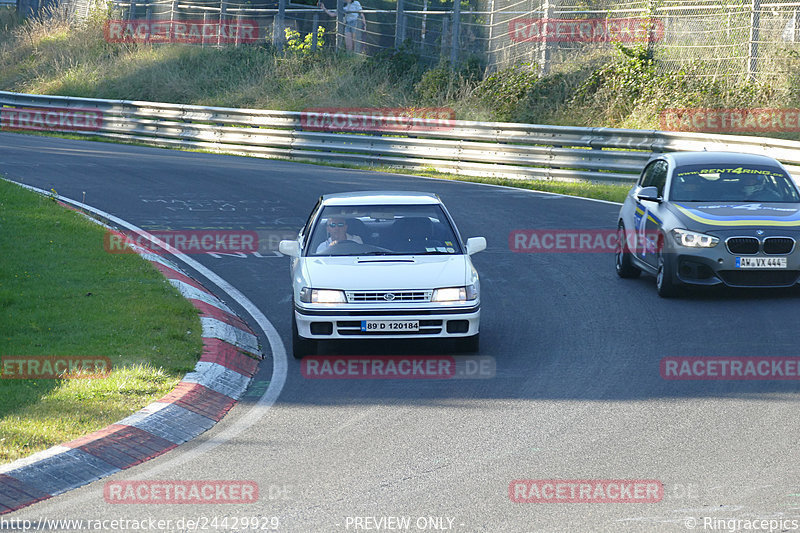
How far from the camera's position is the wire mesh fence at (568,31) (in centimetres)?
2541

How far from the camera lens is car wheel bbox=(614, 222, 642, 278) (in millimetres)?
14031

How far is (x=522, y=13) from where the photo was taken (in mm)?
29797

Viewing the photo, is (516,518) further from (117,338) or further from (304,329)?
(117,338)

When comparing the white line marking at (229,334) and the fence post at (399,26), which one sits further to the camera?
the fence post at (399,26)

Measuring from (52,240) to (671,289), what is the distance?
8.06 metres

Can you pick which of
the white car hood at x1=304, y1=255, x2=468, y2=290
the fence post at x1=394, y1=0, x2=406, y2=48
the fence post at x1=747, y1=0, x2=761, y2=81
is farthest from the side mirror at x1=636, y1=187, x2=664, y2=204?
the fence post at x1=394, y1=0, x2=406, y2=48

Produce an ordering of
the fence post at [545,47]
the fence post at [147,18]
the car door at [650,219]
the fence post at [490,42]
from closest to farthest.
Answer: the car door at [650,219]
the fence post at [545,47]
the fence post at [490,42]
the fence post at [147,18]

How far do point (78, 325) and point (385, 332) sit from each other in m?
3.04

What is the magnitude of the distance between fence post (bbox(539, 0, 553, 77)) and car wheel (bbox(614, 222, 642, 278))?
15.7m

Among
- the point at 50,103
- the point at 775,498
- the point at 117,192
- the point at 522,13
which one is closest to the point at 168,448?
the point at 775,498

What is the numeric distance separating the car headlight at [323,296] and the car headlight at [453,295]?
84 cm

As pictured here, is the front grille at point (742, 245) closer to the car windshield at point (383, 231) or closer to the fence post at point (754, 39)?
the car windshield at point (383, 231)

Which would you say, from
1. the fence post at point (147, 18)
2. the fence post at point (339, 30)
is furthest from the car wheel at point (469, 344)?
the fence post at point (147, 18)

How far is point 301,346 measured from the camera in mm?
10086
